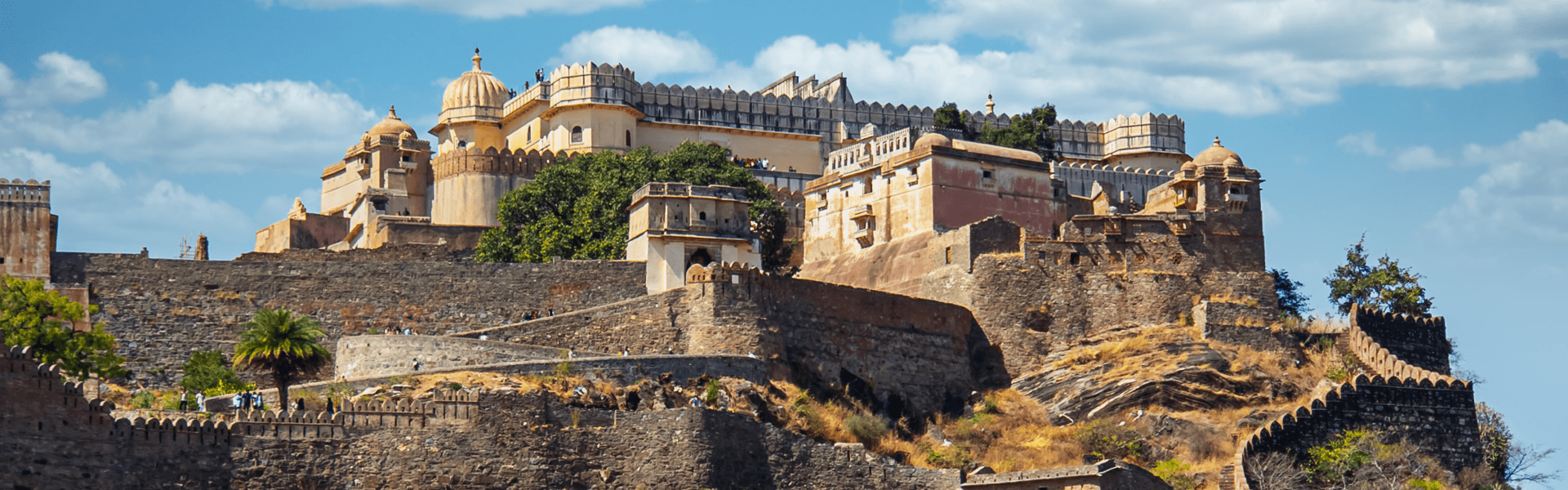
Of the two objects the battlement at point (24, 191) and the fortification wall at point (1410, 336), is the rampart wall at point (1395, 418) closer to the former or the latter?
the fortification wall at point (1410, 336)

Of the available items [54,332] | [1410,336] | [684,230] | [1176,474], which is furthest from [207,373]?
[1410,336]

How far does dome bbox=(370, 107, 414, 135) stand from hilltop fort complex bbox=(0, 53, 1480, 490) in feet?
15.7

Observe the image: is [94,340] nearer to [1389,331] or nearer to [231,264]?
[231,264]

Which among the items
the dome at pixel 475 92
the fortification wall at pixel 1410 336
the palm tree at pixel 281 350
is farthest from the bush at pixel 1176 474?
the dome at pixel 475 92

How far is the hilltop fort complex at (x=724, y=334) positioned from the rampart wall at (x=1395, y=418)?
0.06m

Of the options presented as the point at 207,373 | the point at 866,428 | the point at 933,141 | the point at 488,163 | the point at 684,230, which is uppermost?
the point at 488,163

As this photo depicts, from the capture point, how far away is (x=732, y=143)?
84.5 meters

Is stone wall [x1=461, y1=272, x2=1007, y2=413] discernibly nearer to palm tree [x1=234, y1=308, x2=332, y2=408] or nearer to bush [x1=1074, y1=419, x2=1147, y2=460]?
bush [x1=1074, y1=419, x2=1147, y2=460]

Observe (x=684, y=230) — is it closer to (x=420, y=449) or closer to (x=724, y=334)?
(x=724, y=334)

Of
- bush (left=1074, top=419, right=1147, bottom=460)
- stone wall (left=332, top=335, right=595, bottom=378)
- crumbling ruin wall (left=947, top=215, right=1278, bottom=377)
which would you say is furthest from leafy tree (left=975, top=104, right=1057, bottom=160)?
stone wall (left=332, top=335, right=595, bottom=378)

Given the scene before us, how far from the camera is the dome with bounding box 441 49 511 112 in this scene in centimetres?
8488

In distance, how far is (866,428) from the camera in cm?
5288

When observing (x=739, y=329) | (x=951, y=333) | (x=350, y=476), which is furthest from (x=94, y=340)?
(x=951, y=333)

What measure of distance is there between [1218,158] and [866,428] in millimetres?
16324
